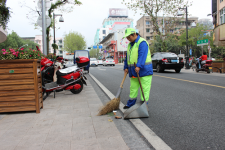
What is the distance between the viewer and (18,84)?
4605 millimetres

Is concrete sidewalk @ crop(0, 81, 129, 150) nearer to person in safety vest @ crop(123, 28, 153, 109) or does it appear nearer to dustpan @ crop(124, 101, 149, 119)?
dustpan @ crop(124, 101, 149, 119)

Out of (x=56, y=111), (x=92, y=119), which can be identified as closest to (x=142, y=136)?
(x=92, y=119)

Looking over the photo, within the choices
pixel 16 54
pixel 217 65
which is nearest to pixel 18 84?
pixel 16 54

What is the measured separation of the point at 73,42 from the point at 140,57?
68.6 meters

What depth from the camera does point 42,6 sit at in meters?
10.4

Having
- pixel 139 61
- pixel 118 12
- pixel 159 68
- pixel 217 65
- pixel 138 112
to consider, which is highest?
pixel 118 12

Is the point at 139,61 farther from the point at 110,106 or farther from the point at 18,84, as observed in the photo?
the point at 18,84

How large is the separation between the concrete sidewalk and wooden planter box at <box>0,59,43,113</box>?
25cm

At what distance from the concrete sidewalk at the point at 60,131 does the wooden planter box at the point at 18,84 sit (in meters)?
0.25

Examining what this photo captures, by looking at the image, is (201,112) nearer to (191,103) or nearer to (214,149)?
(191,103)

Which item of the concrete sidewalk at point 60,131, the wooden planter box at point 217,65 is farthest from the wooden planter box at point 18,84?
the wooden planter box at point 217,65

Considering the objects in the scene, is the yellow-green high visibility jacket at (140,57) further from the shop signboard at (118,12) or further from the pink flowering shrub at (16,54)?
the shop signboard at (118,12)

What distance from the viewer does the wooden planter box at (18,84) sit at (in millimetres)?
4562

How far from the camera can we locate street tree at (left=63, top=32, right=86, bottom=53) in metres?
70.4
